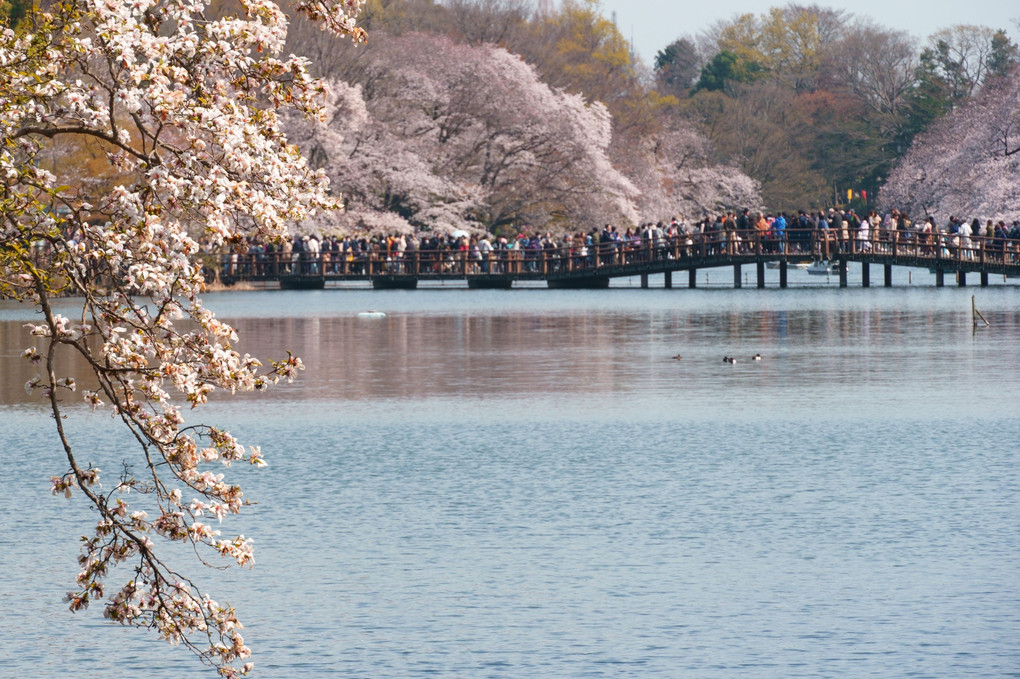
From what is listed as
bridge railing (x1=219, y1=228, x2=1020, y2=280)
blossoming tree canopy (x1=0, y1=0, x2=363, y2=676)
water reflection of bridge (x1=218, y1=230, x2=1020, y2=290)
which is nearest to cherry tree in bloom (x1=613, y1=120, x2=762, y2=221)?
water reflection of bridge (x1=218, y1=230, x2=1020, y2=290)

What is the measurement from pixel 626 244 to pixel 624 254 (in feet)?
1.31

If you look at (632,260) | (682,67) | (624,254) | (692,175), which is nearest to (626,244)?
(624,254)

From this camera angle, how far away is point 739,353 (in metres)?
32.0

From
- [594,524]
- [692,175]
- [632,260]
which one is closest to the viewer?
[594,524]

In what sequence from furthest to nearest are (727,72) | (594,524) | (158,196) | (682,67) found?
(682,67) < (727,72) < (594,524) < (158,196)

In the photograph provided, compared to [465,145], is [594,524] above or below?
below

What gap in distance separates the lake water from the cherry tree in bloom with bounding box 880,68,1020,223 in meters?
37.5

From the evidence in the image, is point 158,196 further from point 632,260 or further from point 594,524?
point 632,260

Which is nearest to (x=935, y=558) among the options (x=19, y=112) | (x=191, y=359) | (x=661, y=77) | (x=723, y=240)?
(x=191, y=359)

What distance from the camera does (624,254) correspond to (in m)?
58.1

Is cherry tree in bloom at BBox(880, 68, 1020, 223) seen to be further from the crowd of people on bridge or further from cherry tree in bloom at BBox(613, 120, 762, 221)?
cherry tree in bloom at BBox(613, 120, 762, 221)

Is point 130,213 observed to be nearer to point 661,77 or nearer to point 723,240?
point 723,240

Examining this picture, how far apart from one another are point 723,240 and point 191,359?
48666 millimetres

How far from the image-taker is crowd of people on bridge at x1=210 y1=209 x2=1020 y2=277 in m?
53.3
